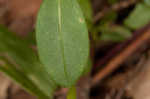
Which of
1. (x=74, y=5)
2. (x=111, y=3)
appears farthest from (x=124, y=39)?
(x=74, y=5)

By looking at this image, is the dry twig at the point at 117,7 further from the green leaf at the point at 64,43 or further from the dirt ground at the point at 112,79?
the green leaf at the point at 64,43

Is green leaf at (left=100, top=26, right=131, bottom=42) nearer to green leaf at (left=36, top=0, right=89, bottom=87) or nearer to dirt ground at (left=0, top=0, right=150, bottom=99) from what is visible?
dirt ground at (left=0, top=0, right=150, bottom=99)

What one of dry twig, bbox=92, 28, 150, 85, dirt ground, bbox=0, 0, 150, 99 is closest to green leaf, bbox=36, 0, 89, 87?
dirt ground, bbox=0, 0, 150, 99

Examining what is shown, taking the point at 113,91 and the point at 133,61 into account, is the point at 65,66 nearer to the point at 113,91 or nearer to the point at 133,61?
the point at 113,91

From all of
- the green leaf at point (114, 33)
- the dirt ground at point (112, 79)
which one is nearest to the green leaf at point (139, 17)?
the green leaf at point (114, 33)

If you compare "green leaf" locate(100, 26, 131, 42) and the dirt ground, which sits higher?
"green leaf" locate(100, 26, 131, 42)

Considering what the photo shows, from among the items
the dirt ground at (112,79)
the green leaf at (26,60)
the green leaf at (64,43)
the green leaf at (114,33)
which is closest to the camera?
the green leaf at (64,43)
